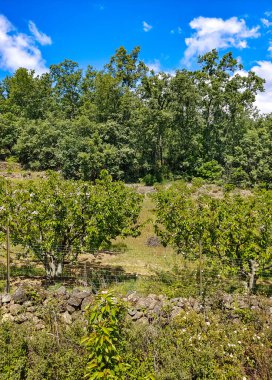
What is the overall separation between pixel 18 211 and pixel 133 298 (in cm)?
448

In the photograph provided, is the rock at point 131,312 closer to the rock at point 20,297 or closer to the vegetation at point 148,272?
the vegetation at point 148,272

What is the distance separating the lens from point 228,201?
9617mm

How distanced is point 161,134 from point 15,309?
27.6m

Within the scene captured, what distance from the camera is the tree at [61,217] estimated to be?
352 inches

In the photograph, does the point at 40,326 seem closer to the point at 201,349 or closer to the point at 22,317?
the point at 22,317

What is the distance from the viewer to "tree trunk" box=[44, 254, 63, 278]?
955 centimetres

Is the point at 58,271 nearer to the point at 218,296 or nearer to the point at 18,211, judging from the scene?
the point at 18,211

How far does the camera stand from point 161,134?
3244 cm

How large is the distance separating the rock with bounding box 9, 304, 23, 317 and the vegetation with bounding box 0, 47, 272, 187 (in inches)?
892

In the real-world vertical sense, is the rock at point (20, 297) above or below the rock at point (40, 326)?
above

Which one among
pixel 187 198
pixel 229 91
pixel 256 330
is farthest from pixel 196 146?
pixel 256 330

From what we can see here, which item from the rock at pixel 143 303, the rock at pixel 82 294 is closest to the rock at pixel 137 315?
the rock at pixel 143 303

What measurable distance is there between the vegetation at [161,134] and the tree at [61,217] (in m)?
19.6

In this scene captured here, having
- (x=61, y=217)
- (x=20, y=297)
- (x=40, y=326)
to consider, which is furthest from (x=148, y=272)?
(x=40, y=326)
